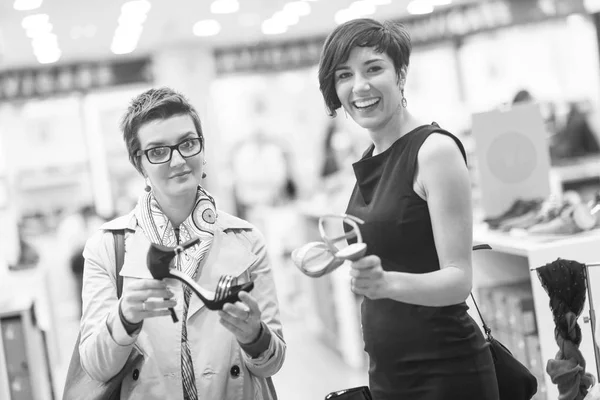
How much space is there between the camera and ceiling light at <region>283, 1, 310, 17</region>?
9.23 m

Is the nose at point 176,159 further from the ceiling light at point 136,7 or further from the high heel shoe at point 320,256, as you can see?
the ceiling light at point 136,7

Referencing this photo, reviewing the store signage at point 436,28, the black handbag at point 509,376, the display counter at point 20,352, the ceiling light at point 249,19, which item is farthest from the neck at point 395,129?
the store signage at point 436,28

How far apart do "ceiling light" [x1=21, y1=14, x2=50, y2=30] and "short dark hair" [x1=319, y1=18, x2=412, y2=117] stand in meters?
6.89

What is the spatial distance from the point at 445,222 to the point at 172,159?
62 cm

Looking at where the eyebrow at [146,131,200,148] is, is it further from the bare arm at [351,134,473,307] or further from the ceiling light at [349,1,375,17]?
the ceiling light at [349,1,375,17]

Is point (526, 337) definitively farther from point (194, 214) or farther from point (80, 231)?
point (80, 231)

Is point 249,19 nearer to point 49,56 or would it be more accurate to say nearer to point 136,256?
point 49,56

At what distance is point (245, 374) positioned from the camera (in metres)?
1.66

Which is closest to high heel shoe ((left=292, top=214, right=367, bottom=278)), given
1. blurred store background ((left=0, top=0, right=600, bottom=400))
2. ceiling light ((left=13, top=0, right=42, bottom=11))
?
blurred store background ((left=0, top=0, right=600, bottom=400))

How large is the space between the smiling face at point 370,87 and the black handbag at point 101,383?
624 millimetres

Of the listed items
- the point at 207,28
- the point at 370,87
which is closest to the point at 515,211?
the point at 370,87

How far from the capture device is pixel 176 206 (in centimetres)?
171

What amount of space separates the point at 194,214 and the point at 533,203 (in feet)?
6.81

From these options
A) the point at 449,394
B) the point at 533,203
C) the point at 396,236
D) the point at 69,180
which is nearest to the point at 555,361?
the point at 449,394
